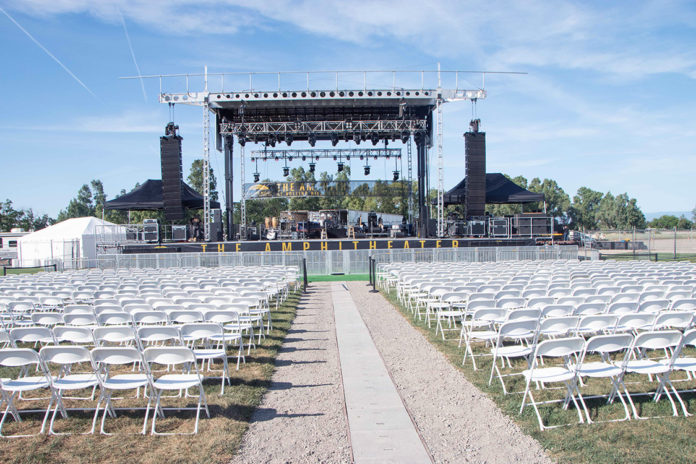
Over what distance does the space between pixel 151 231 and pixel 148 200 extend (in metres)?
3.54

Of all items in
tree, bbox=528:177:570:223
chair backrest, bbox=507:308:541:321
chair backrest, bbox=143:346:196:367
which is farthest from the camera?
tree, bbox=528:177:570:223

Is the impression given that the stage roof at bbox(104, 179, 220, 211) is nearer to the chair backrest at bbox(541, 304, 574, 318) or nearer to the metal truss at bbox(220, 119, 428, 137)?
the metal truss at bbox(220, 119, 428, 137)

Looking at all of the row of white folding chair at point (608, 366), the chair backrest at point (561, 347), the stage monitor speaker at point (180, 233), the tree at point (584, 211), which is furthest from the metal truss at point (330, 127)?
the tree at point (584, 211)

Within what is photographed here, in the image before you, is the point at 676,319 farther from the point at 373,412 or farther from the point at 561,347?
the point at 373,412

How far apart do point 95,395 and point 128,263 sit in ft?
56.2

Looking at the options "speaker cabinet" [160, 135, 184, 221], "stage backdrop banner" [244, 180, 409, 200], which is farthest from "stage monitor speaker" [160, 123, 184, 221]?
"stage backdrop banner" [244, 180, 409, 200]

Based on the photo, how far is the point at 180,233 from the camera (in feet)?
83.9

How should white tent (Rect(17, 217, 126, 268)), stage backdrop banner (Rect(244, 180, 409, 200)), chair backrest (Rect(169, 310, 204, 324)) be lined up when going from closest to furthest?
chair backrest (Rect(169, 310, 204, 324)), stage backdrop banner (Rect(244, 180, 409, 200)), white tent (Rect(17, 217, 126, 268))

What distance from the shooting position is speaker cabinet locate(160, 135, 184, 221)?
24578 millimetres

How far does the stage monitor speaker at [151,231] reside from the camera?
81.5 ft

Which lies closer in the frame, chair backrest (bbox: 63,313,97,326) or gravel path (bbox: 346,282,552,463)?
gravel path (bbox: 346,282,552,463)

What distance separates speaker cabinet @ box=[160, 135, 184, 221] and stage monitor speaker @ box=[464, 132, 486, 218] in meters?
14.7

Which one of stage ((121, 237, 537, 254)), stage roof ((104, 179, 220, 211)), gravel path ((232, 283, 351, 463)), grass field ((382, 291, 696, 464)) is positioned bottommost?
gravel path ((232, 283, 351, 463))

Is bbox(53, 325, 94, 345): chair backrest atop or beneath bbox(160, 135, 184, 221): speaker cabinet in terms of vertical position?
beneath
